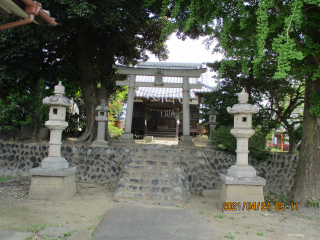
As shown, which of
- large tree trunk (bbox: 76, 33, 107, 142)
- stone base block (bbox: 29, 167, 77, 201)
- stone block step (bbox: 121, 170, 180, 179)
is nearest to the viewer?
stone base block (bbox: 29, 167, 77, 201)

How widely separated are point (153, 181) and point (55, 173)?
284 cm

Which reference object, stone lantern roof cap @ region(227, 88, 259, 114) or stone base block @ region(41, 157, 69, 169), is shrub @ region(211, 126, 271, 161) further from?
stone base block @ region(41, 157, 69, 169)

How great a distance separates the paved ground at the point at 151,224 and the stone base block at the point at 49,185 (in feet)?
5.65

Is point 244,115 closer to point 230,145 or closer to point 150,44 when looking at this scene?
point 230,145

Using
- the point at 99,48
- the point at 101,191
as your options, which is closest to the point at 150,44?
the point at 99,48

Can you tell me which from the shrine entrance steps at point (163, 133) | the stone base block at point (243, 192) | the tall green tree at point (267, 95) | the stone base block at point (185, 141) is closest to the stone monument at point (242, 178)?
the stone base block at point (243, 192)

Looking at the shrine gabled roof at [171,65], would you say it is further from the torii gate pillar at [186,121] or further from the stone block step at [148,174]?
the stone block step at [148,174]

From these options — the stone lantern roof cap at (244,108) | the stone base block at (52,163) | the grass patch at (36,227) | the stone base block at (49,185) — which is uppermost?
the stone lantern roof cap at (244,108)

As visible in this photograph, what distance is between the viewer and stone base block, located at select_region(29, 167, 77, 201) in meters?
6.40

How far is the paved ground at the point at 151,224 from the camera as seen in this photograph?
4.30m

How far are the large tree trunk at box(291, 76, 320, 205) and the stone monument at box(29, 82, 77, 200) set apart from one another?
21.4ft

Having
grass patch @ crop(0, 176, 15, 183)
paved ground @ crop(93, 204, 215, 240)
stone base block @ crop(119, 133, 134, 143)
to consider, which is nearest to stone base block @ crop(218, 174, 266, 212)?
paved ground @ crop(93, 204, 215, 240)

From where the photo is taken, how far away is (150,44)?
13.2 meters

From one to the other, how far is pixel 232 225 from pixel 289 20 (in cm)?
458
